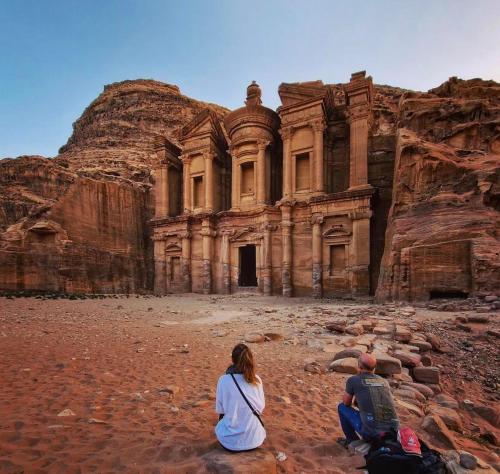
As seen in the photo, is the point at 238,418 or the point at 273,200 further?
the point at 273,200

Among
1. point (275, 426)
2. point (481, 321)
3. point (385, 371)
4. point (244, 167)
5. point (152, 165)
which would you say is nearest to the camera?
point (275, 426)

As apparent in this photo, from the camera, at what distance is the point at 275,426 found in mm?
3068

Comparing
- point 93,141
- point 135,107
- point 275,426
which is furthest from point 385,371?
point 135,107

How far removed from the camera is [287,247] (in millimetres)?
19625

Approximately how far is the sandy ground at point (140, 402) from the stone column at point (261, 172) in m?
15.7

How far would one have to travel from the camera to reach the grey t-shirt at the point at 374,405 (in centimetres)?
256

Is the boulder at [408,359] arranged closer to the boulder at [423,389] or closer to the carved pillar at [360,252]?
the boulder at [423,389]

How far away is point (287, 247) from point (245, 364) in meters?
17.2

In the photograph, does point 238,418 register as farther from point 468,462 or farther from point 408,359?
point 408,359

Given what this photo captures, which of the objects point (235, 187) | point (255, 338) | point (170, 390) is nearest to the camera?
point (170, 390)

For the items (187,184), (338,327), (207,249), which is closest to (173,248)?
(207,249)

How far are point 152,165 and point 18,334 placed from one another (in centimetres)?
2746

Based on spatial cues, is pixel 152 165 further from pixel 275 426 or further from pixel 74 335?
pixel 275 426

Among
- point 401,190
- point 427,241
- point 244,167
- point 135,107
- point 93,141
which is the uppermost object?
point 135,107
